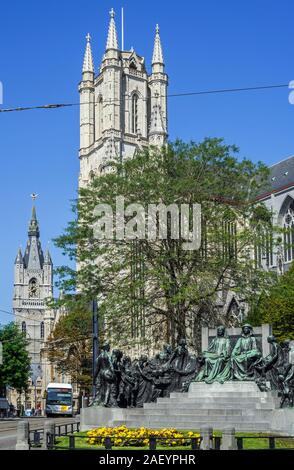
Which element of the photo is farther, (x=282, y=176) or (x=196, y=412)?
(x=282, y=176)

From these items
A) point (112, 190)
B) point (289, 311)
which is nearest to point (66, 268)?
point (112, 190)

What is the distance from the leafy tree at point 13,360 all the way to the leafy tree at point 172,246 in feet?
98.1

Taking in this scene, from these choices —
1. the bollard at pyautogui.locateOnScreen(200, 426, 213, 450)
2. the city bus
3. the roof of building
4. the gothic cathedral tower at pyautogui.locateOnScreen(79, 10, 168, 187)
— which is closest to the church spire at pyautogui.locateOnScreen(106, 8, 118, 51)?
the gothic cathedral tower at pyautogui.locateOnScreen(79, 10, 168, 187)

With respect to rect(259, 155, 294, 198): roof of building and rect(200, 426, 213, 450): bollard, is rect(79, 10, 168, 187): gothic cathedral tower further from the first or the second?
rect(200, 426, 213, 450): bollard

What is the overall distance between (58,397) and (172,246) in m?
30.0

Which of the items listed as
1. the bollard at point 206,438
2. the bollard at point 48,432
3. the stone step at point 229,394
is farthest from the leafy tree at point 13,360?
the bollard at point 206,438

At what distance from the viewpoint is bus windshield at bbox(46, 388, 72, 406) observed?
6569cm

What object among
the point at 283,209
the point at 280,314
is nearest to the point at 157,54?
the point at 283,209

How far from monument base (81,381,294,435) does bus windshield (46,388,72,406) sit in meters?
37.2

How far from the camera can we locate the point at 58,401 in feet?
216

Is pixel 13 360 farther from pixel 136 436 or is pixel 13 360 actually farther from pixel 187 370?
pixel 136 436

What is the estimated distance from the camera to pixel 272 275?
40688 mm

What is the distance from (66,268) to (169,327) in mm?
5835
